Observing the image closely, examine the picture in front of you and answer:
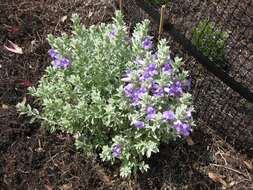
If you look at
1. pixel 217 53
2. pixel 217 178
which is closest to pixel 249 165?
pixel 217 178

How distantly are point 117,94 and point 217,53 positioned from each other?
Answer: 54.0 inches

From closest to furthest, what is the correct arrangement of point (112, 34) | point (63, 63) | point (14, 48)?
point (63, 63), point (112, 34), point (14, 48)

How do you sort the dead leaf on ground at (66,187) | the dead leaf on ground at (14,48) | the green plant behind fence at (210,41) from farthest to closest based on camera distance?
1. the dead leaf on ground at (14,48)
2. the green plant behind fence at (210,41)
3. the dead leaf on ground at (66,187)

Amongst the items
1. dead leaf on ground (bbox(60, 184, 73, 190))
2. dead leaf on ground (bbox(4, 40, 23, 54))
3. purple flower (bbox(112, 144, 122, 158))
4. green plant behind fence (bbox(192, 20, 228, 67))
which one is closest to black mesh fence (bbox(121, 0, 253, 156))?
green plant behind fence (bbox(192, 20, 228, 67))

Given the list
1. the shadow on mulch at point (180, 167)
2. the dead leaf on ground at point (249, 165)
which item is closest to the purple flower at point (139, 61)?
the shadow on mulch at point (180, 167)

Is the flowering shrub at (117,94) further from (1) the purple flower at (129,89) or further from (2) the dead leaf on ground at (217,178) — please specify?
(2) the dead leaf on ground at (217,178)

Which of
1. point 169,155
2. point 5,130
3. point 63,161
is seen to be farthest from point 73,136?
point 169,155

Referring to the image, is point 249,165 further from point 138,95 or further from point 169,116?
point 138,95

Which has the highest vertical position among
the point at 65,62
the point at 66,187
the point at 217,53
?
the point at 65,62

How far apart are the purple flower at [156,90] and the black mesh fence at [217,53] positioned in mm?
742

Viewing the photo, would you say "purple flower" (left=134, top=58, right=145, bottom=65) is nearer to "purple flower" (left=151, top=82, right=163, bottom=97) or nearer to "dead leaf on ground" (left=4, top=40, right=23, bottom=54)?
"purple flower" (left=151, top=82, right=163, bottom=97)

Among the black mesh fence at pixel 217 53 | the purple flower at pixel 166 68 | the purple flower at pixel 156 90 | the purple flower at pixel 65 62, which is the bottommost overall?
the black mesh fence at pixel 217 53

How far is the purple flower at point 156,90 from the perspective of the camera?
10.2 ft

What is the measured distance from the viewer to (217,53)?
4223 millimetres
